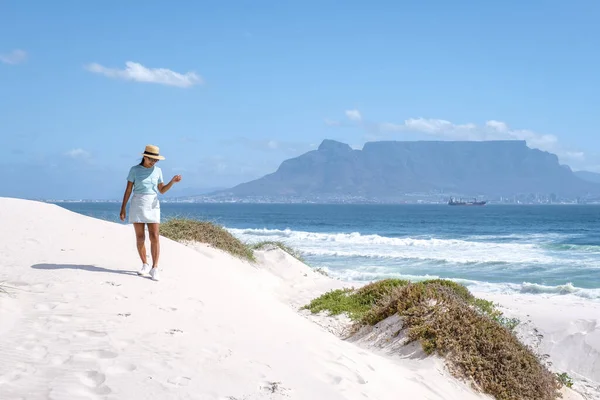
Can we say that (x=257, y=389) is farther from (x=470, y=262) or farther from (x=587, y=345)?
(x=470, y=262)

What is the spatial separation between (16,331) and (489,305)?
9.15 metres

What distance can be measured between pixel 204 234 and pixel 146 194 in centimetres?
880

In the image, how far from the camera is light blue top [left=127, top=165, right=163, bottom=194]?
326 inches

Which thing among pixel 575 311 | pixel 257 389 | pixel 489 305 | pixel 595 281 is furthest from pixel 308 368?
pixel 595 281

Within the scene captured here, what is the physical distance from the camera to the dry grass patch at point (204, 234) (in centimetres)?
1648

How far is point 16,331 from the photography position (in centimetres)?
570

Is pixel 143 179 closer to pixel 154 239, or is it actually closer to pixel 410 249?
pixel 154 239

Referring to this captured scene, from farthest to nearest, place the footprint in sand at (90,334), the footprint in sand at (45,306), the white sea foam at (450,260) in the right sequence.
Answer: the white sea foam at (450,260) → the footprint in sand at (45,306) → the footprint in sand at (90,334)

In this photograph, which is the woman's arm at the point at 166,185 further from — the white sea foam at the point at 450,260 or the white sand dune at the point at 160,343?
the white sea foam at the point at 450,260

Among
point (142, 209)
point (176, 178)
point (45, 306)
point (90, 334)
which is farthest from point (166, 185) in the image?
point (90, 334)

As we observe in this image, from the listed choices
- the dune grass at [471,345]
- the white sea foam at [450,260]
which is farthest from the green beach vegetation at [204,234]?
the dune grass at [471,345]

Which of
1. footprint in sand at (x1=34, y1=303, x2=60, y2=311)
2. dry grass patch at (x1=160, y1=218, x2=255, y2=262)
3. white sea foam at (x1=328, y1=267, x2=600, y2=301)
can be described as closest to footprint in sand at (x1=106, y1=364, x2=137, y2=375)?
footprint in sand at (x1=34, y1=303, x2=60, y2=311)

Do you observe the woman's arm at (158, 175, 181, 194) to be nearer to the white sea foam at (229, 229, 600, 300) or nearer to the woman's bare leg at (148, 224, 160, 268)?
the woman's bare leg at (148, 224, 160, 268)

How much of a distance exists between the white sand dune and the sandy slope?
0.02 metres
